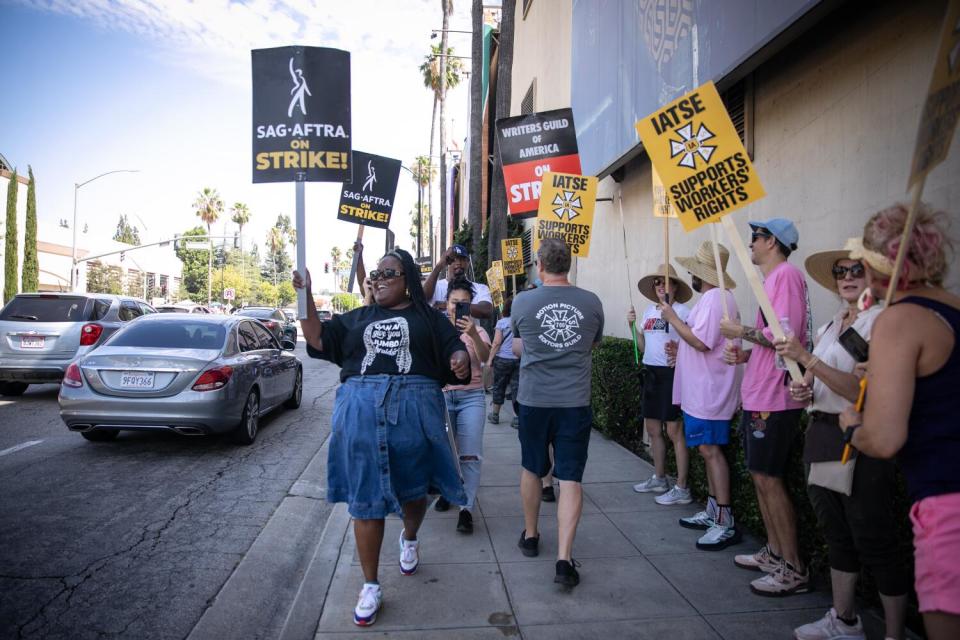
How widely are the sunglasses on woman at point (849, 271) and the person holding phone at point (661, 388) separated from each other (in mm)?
1856

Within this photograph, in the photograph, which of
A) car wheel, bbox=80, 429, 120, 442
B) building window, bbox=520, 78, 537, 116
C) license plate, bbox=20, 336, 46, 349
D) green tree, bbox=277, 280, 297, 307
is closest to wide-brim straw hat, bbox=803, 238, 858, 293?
car wheel, bbox=80, 429, 120, 442

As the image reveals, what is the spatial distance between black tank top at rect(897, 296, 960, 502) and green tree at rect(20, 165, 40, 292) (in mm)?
37648

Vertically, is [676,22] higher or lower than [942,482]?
higher

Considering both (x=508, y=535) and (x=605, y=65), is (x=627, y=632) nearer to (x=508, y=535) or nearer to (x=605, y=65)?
(x=508, y=535)

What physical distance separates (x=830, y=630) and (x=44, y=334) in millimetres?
11644

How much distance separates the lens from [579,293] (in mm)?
4000

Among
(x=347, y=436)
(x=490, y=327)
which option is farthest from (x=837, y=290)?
(x=490, y=327)

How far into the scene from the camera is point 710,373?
442cm

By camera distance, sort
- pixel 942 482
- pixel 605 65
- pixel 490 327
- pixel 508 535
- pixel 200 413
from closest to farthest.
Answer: pixel 942 482, pixel 508 535, pixel 200 413, pixel 605 65, pixel 490 327

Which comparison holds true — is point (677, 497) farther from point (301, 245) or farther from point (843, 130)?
point (301, 245)

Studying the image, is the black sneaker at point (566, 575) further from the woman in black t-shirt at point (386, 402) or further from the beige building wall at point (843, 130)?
the beige building wall at point (843, 130)

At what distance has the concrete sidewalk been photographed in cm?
→ 323

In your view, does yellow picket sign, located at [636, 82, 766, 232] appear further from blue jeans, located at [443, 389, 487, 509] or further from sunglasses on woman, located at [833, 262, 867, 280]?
blue jeans, located at [443, 389, 487, 509]

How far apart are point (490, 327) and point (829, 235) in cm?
700
